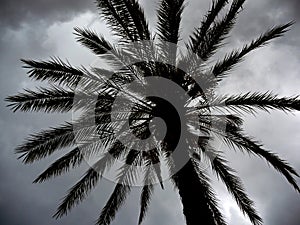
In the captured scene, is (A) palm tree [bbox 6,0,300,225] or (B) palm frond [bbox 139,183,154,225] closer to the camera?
(A) palm tree [bbox 6,0,300,225]

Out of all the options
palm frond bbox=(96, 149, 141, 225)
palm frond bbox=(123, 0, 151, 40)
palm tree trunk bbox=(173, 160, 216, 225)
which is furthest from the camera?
palm frond bbox=(96, 149, 141, 225)

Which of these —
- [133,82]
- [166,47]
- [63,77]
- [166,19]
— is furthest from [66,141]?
[166,19]

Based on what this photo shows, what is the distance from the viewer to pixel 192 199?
638 cm

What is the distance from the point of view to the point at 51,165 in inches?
310

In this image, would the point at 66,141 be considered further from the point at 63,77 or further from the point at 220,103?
the point at 220,103

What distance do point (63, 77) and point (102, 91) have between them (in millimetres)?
909

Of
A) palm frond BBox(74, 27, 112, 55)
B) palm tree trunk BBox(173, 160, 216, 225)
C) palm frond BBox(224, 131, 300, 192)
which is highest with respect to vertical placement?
palm frond BBox(74, 27, 112, 55)

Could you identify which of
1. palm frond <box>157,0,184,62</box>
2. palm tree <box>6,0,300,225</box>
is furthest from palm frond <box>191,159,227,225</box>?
palm frond <box>157,0,184,62</box>

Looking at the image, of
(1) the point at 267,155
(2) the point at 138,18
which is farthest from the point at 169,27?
(1) the point at 267,155

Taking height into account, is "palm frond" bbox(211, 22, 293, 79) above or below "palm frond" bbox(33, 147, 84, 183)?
above

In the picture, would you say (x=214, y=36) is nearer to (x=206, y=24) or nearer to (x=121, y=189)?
(x=206, y=24)

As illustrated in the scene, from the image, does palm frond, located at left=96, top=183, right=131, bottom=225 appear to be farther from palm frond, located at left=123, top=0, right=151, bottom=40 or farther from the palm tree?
palm frond, located at left=123, top=0, right=151, bottom=40

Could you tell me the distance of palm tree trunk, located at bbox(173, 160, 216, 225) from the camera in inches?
242

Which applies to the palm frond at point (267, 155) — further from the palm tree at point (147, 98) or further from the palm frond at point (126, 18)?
the palm frond at point (126, 18)
